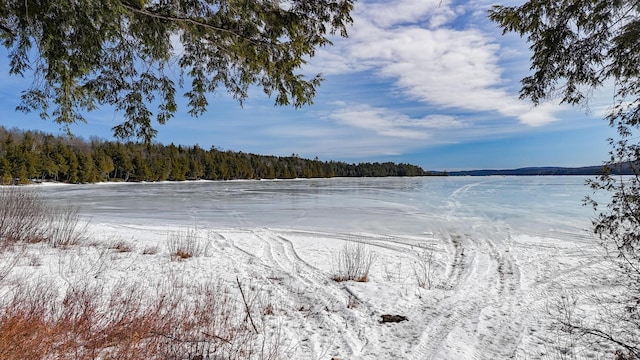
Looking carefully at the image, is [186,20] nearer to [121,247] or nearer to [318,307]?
[318,307]

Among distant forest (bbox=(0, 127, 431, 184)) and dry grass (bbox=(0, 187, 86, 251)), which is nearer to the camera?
dry grass (bbox=(0, 187, 86, 251))

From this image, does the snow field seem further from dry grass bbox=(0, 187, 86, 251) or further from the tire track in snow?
dry grass bbox=(0, 187, 86, 251)

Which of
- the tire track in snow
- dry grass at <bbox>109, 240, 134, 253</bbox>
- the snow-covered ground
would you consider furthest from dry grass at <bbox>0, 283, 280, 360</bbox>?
dry grass at <bbox>109, 240, 134, 253</bbox>

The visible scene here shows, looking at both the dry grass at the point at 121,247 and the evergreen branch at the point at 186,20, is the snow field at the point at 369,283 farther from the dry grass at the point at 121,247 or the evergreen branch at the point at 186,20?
the evergreen branch at the point at 186,20

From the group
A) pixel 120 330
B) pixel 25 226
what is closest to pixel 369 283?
pixel 120 330

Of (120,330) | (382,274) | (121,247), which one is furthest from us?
(121,247)

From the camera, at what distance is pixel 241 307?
17.9 feet

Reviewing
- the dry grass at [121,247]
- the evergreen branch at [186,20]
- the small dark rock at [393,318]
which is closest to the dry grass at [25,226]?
the dry grass at [121,247]

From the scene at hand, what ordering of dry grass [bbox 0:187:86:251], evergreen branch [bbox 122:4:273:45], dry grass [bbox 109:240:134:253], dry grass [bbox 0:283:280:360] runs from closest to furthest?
dry grass [bbox 0:283:280:360] → evergreen branch [bbox 122:4:273:45] → dry grass [bbox 109:240:134:253] → dry grass [bbox 0:187:86:251]

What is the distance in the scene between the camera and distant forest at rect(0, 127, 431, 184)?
48.4m

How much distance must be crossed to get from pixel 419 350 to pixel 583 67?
4047 millimetres

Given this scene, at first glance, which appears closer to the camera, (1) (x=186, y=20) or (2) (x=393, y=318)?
(1) (x=186, y=20)

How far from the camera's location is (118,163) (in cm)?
6744

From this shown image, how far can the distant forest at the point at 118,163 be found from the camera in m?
48.4
